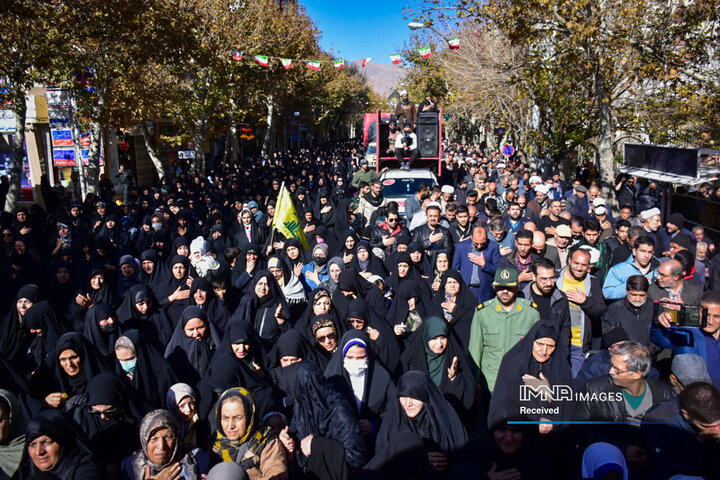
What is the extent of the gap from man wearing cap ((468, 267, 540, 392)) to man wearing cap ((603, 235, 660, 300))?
1.21 meters

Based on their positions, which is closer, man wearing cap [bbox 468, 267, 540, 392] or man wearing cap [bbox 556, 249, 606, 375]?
man wearing cap [bbox 468, 267, 540, 392]

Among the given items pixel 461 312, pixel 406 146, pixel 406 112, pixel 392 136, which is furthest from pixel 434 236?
pixel 392 136

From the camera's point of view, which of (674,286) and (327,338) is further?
(674,286)

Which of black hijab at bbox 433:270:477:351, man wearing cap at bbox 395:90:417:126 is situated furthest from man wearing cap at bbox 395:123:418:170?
black hijab at bbox 433:270:477:351

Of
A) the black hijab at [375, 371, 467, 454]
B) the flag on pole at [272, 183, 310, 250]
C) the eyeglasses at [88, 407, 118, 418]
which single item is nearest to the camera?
the black hijab at [375, 371, 467, 454]

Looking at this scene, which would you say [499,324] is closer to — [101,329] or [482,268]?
[482,268]

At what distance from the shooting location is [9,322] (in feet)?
18.1

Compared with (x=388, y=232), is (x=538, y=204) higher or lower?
higher

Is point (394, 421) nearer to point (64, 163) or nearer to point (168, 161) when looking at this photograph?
point (64, 163)

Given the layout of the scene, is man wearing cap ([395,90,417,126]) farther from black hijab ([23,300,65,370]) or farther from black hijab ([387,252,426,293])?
black hijab ([23,300,65,370])

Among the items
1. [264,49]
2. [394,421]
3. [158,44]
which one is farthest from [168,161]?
[394,421]

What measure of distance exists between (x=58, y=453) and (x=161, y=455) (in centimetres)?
53

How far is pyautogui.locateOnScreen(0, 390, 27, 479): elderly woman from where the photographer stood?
3406 millimetres

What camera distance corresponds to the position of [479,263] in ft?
21.6
